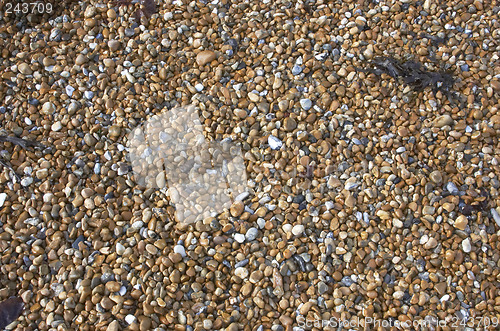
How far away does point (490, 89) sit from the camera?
6.49 ft

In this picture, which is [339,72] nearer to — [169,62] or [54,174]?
[169,62]

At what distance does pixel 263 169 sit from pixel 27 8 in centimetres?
153

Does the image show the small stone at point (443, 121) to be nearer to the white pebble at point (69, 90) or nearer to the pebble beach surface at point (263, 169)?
the pebble beach surface at point (263, 169)

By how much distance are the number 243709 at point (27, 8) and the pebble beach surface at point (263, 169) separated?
0.21 ft

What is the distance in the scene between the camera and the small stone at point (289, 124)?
1918 mm

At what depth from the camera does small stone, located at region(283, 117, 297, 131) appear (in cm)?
192

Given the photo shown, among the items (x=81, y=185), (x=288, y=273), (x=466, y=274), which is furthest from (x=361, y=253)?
(x=81, y=185)

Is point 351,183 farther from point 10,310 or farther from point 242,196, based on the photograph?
point 10,310

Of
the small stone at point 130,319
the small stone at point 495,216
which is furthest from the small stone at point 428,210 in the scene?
the small stone at point 130,319

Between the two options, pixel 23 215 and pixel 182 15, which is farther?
pixel 182 15

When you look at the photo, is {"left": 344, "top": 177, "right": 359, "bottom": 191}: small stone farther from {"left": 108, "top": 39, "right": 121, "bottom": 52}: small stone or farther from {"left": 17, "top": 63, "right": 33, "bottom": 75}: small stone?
{"left": 17, "top": 63, "right": 33, "bottom": 75}: small stone

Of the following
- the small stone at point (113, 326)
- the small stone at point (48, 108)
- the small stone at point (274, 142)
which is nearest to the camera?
the small stone at point (113, 326)

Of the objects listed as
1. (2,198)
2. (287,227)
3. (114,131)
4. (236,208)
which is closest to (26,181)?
(2,198)

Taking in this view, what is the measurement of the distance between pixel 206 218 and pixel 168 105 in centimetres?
59
